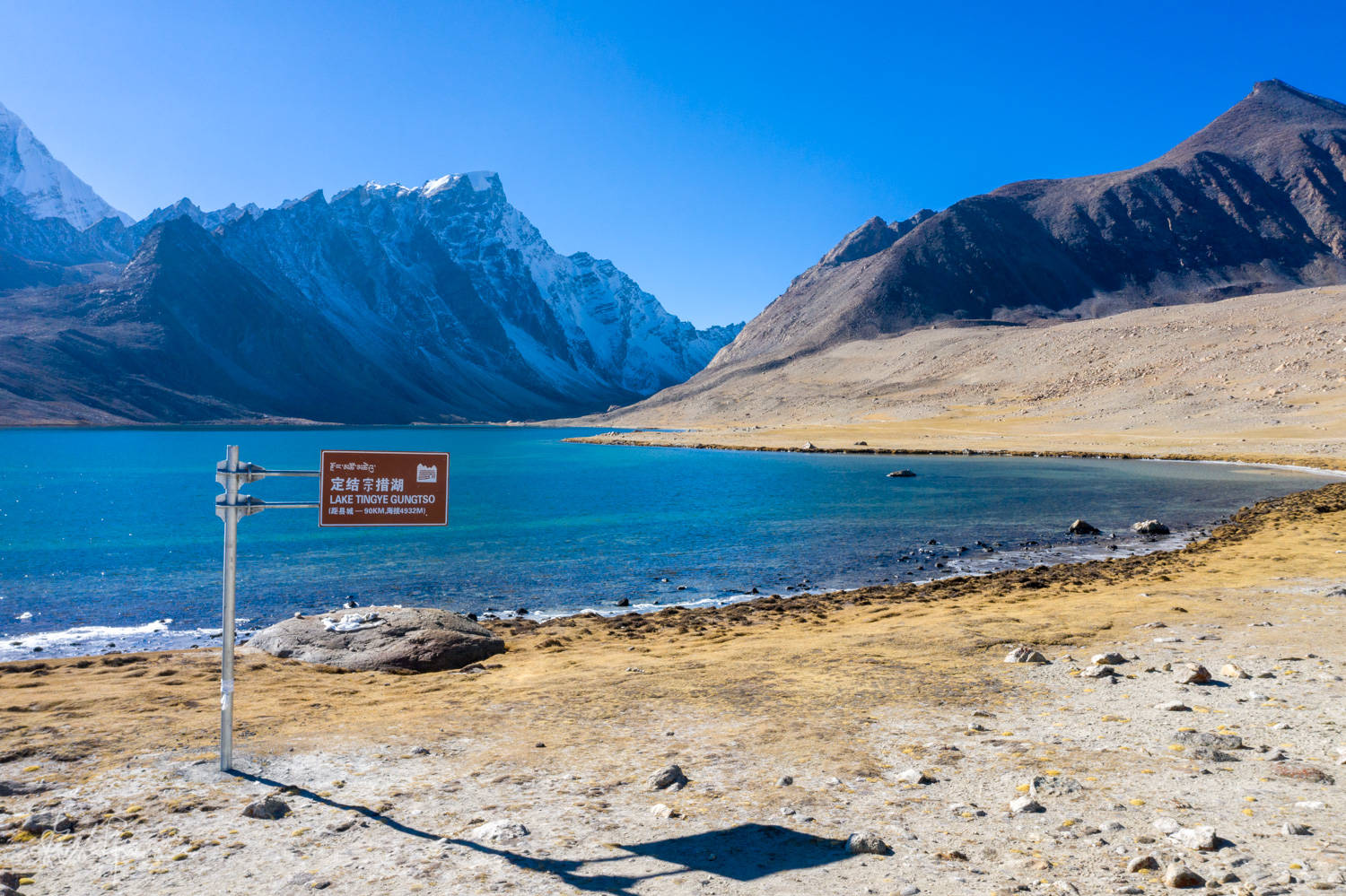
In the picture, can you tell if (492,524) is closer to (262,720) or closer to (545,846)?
(262,720)

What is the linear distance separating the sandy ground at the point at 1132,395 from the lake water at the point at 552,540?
1287 inches

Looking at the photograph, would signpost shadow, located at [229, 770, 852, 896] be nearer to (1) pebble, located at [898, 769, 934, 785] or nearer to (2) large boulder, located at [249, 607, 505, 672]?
(1) pebble, located at [898, 769, 934, 785]

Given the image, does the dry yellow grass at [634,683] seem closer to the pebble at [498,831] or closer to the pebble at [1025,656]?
the pebble at [1025,656]

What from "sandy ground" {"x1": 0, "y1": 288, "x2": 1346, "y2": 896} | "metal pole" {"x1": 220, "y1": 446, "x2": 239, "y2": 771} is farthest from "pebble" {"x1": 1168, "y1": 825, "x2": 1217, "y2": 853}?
"metal pole" {"x1": 220, "y1": 446, "x2": 239, "y2": 771}

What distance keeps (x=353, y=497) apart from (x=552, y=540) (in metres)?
28.4

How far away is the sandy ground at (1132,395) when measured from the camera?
103 m

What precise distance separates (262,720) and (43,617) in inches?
635

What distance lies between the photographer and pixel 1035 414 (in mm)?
139500

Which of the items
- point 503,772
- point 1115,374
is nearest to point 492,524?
point 503,772

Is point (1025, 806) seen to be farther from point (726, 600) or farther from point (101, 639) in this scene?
point (101, 639)

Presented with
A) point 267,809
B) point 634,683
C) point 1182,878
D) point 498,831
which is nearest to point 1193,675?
point 1182,878

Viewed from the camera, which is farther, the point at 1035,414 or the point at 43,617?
the point at 1035,414

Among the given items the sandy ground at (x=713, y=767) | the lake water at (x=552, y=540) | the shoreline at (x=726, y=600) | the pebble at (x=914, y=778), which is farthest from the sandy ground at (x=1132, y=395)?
the pebble at (x=914, y=778)

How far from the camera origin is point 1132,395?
13625cm
